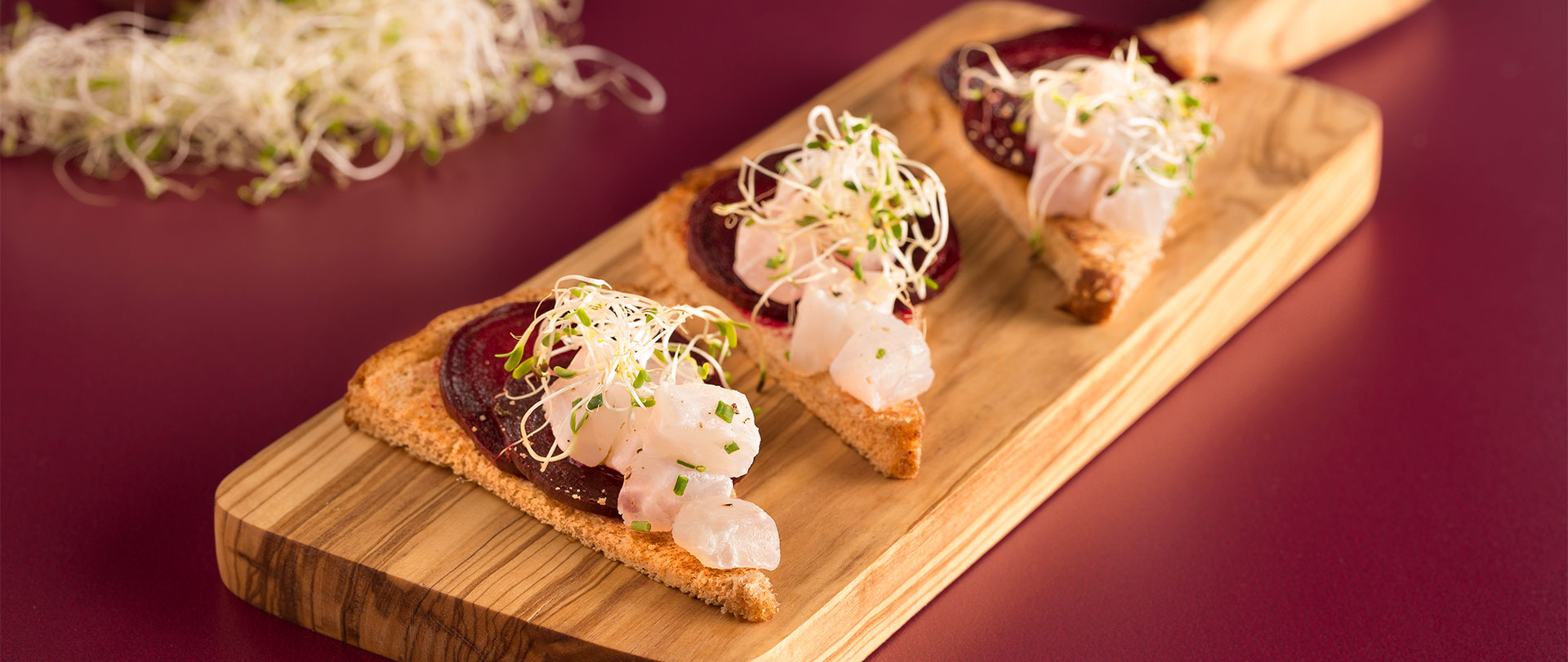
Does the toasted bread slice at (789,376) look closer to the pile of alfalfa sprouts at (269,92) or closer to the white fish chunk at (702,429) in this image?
the white fish chunk at (702,429)

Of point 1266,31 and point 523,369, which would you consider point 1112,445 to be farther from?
point 1266,31

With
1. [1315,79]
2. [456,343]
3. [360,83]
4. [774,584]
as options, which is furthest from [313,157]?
[1315,79]

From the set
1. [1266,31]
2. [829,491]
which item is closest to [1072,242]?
[829,491]

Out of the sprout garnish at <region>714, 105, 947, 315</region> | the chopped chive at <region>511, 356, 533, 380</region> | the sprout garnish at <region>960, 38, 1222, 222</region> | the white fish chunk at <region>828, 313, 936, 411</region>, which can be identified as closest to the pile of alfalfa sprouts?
the sprout garnish at <region>714, 105, 947, 315</region>

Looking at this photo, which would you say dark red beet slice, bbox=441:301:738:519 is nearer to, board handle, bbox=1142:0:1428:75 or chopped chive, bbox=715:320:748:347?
chopped chive, bbox=715:320:748:347

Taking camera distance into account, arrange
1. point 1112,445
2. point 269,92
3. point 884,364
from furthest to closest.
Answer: point 269,92, point 1112,445, point 884,364

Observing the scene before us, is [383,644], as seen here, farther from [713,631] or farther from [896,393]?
[896,393]

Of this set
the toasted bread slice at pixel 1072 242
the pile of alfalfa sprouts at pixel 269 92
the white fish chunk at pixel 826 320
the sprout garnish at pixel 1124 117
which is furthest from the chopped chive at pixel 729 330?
the pile of alfalfa sprouts at pixel 269 92
